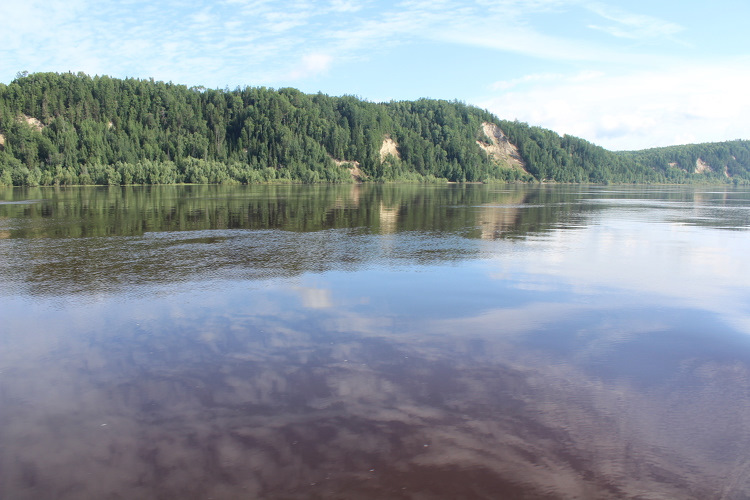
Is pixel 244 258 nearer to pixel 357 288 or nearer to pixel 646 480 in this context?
pixel 357 288

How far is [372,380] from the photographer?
7.96 m

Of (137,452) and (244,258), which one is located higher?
(244,258)

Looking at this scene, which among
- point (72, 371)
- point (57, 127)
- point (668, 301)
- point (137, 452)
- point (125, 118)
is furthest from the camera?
point (125, 118)

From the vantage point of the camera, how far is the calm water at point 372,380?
5.68 meters

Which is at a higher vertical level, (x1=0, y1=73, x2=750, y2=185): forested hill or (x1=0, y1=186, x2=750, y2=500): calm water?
(x1=0, y1=73, x2=750, y2=185): forested hill

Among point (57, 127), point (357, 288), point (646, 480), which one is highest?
point (57, 127)

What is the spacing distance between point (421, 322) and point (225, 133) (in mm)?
196056

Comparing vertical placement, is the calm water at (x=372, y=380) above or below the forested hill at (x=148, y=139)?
below

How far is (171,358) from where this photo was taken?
878 cm

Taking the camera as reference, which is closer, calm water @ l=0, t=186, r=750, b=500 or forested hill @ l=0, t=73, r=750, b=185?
calm water @ l=0, t=186, r=750, b=500

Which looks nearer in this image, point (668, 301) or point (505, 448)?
point (505, 448)

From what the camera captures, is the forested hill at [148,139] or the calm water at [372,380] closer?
the calm water at [372,380]

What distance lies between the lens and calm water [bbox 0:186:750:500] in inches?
224

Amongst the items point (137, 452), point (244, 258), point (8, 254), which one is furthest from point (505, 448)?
point (8, 254)
